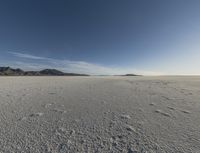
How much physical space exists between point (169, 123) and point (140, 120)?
63 cm

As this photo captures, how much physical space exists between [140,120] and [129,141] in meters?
0.95

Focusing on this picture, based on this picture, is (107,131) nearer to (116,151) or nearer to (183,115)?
(116,151)

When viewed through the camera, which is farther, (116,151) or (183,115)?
(183,115)

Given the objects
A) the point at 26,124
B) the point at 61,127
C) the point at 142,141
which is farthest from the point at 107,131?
the point at 26,124

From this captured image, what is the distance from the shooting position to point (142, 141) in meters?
1.93

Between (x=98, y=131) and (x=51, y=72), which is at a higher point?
(x=51, y=72)

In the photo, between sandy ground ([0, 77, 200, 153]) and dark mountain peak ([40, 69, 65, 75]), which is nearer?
sandy ground ([0, 77, 200, 153])

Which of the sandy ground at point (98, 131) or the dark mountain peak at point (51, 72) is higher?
the dark mountain peak at point (51, 72)

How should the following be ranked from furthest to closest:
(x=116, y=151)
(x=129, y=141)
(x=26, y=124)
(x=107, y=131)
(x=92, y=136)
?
(x=26, y=124)
(x=107, y=131)
(x=92, y=136)
(x=129, y=141)
(x=116, y=151)

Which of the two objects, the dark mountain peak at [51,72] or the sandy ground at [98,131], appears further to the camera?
the dark mountain peak at [51,72]

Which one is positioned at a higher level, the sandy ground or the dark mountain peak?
the dark mountain peak

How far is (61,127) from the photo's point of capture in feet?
7.70

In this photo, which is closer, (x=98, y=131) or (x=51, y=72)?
(x=98, y=131)

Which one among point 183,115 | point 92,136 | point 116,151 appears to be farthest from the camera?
point 183,115
